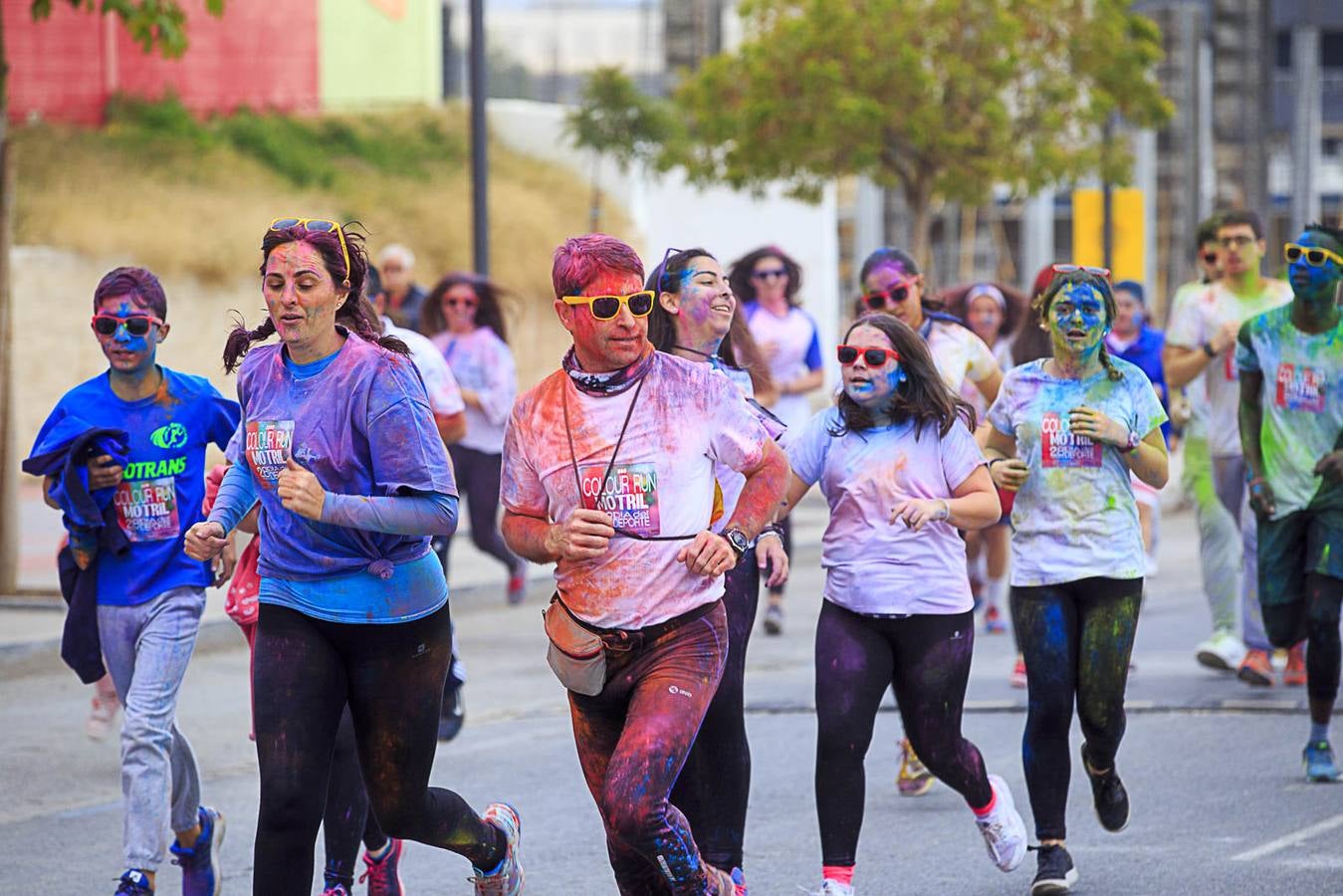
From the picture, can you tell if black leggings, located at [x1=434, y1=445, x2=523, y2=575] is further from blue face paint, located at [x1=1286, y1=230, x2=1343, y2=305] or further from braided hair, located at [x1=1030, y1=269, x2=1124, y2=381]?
braided hair, located at [x1=1030, y1=269, x2=1124, y2=381]

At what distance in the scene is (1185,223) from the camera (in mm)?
44656

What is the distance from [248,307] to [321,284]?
2245cm

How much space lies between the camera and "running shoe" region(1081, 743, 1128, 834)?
6473 mm

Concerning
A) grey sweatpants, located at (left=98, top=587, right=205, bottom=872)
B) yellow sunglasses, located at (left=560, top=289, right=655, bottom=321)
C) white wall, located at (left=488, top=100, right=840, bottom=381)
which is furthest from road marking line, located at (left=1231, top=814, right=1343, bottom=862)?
white wall, located at (left=488, top=100, right=840, bottom=381)

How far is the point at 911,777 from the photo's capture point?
7.82 meters

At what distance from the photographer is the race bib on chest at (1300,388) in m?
8.04

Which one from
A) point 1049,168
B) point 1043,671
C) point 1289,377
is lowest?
point 1043,671

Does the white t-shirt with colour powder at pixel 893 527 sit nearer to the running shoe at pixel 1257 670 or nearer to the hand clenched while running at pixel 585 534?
the hand clenched while running at pixel 585 534

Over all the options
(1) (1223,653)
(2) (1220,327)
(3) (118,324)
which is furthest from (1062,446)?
(1) (1223,653)

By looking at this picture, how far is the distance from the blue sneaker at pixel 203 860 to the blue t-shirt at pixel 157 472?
68 cm

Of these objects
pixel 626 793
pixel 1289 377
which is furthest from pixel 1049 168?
pixel 626 793

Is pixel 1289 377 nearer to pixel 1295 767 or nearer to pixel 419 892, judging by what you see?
pixel 1295 767

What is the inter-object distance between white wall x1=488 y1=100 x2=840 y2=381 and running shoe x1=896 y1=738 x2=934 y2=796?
83.3 feet

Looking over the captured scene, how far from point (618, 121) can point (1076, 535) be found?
2585cm
